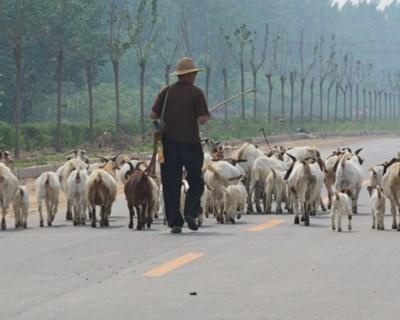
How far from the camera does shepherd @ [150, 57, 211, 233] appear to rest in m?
17.0

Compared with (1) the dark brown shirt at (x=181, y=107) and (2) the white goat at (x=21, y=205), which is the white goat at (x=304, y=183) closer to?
(1) the dark brown shirt at (x=181, y=107)

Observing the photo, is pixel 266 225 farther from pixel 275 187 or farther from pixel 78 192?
pixel 275 187

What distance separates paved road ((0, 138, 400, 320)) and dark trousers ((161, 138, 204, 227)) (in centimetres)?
31

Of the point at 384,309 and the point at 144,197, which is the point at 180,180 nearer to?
the point at 144,197

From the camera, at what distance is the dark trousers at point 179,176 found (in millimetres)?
17125

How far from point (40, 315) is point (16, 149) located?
30.4m

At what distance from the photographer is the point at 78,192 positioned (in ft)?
66.9

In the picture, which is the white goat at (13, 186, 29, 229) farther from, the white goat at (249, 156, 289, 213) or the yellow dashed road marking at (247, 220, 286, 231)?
the white goat at (249, 156, 289, 213)

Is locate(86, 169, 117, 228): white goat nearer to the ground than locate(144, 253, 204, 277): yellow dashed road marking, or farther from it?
farther from it

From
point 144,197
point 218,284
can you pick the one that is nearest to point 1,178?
point 144,197

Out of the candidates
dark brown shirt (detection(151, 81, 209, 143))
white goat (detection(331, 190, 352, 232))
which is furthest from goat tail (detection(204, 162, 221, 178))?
dark brown shirt (detection(151, 81, 209, 143))

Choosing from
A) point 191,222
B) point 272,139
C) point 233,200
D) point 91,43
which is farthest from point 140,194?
point 272,139

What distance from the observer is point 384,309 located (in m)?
10.2

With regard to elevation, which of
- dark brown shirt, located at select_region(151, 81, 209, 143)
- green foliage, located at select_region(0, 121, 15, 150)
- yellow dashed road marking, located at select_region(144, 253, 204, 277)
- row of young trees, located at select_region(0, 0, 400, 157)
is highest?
row of young trees, located at select_region(0, 0, 400, 157)
